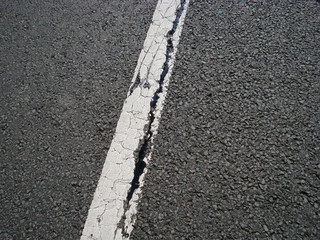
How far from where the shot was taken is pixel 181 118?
196 cm

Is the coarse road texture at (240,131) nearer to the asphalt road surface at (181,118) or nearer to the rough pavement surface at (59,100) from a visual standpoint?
the asphalt road surface at (181,118)

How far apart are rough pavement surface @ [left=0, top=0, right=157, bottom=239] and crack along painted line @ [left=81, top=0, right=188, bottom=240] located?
69mm

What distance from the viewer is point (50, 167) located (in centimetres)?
180

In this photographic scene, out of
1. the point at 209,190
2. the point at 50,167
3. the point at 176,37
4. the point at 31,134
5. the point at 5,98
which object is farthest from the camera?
the point at 176,37

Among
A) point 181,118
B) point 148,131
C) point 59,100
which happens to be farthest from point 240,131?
point 59,100

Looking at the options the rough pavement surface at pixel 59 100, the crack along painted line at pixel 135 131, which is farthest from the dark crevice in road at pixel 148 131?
the rough pavement surface at pixel 59 100

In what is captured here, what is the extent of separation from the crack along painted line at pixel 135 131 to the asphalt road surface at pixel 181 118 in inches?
2.6

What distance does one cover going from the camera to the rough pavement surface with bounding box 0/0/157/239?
1.67 metres

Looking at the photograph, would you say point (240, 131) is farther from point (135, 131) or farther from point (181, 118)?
point (135, 131)

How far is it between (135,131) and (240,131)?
2.69 feet

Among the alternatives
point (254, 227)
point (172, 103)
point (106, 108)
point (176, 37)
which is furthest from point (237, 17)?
point (254, 227)

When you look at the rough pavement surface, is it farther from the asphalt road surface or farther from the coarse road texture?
the coarse road texture

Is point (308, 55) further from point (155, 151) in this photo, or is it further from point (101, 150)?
point (101, 150)

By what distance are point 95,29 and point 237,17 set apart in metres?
1.43
